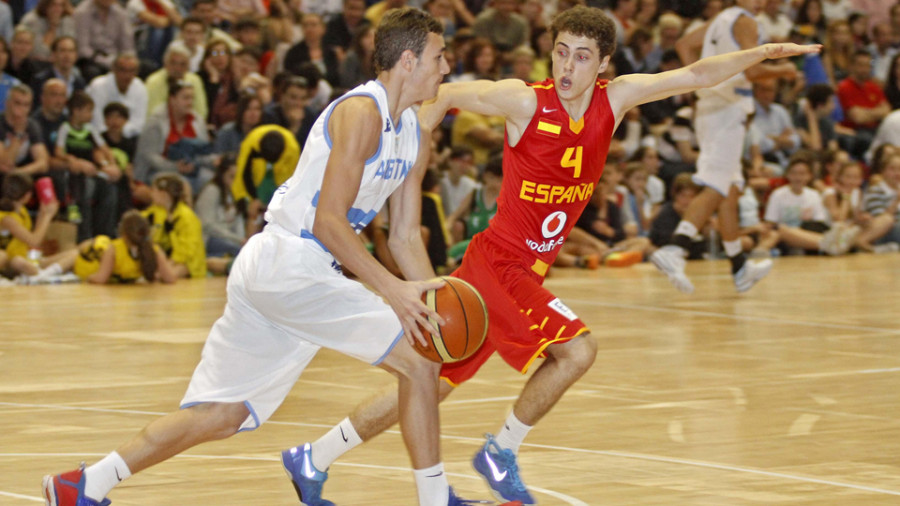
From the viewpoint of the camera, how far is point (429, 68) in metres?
4.89

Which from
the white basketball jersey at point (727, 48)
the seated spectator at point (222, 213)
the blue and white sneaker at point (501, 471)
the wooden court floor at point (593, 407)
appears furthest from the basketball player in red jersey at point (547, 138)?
the seated spectator at point (222, 213)

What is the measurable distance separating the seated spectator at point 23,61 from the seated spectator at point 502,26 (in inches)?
229

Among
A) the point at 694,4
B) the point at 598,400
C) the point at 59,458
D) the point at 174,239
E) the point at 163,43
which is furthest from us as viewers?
the point at 694,4

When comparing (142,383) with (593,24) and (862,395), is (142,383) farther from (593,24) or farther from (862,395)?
(862,395)

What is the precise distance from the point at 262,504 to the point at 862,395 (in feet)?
12.6

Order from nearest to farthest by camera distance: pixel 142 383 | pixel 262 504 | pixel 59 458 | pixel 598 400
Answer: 1. pixel 262 504
2. pixel 59 458
3. pixel 598 400
4. pixel 142 383

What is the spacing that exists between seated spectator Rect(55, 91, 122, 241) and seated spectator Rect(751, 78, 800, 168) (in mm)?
8579

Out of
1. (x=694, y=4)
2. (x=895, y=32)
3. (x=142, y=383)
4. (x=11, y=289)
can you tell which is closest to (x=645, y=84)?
(x=142, y=383)

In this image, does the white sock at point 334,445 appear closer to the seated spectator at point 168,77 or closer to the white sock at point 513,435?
the white sock at point 513,435

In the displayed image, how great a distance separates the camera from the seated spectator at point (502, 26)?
18031 mm

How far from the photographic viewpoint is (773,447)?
244 inches

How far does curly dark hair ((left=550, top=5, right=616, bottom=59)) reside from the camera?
607 centimetres

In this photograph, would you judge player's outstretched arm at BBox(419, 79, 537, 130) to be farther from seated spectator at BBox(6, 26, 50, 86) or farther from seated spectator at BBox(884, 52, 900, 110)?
seated spectator at BBox(884, 52, 900, 110)

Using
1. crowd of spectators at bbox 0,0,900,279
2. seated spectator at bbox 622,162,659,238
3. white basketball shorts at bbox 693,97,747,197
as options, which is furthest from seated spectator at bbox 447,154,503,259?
white basketball shorts at bbox 693,97,747,197
